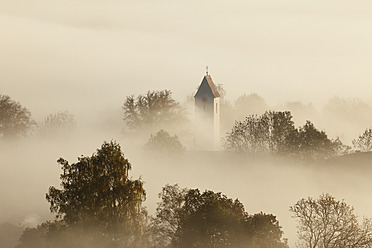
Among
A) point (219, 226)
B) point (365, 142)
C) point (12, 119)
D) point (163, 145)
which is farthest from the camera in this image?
point (12, 119)

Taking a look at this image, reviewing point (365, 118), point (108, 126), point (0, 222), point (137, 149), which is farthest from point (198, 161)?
point (365, 118)

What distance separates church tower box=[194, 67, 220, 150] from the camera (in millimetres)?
102688

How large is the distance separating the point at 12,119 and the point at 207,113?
105 feet

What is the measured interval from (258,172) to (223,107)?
6800 centimetres

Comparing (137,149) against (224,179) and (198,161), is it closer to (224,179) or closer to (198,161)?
(198,161)

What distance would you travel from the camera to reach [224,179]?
7856cm

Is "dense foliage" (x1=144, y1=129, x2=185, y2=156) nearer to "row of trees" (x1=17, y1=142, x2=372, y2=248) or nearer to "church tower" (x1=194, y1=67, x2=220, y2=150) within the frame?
"church tower" (x1=194, y1=67, x2=220, y2=150)

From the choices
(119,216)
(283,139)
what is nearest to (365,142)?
(283,139)

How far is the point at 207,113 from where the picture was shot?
103m

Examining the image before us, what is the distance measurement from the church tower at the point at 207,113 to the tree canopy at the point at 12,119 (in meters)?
28.6

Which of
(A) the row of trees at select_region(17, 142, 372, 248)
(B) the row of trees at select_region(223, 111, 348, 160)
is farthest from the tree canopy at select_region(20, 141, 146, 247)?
(B) the row of trees at select_region(223, 111, 348, 160)

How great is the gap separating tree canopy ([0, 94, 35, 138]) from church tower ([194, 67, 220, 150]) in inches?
1124

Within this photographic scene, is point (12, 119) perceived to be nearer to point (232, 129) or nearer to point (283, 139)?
point (232, 129)

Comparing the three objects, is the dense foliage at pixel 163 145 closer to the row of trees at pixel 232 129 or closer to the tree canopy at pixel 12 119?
the row of trees at pixel 232 129
